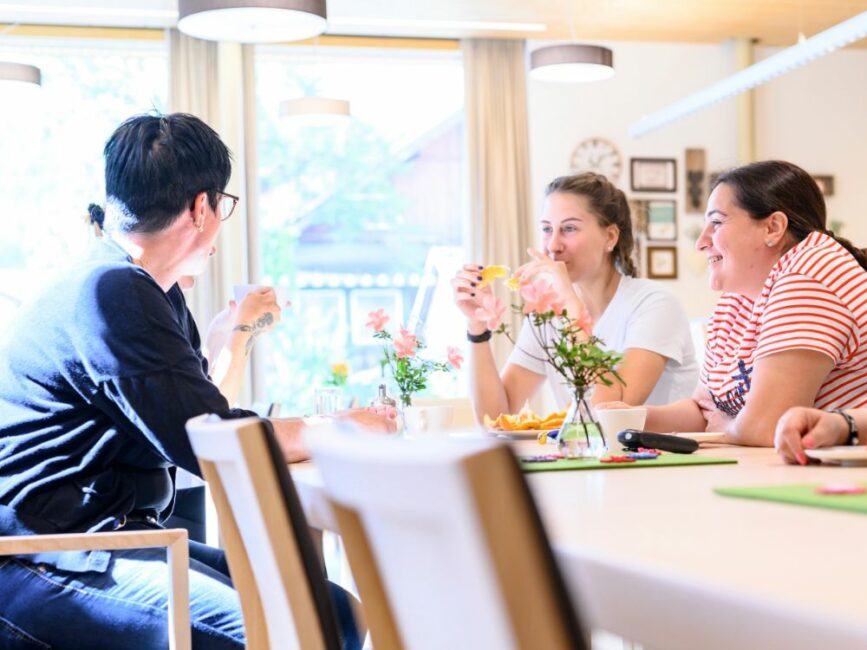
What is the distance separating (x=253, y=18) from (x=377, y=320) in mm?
1190

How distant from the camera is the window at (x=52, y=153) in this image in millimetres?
8203

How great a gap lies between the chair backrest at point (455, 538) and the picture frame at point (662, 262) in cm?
835

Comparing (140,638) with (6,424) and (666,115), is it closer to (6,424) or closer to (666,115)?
(6,424)

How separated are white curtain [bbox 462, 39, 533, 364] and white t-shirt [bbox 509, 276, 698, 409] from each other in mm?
5063

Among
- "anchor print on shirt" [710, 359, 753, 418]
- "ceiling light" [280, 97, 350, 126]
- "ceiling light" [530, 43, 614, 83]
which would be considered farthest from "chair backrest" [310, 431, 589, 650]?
"ceiling light" [280, 97, 350, 126]

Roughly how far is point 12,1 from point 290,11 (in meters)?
4.87

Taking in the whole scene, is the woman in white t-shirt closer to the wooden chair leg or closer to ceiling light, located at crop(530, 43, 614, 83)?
the wooden chair leg

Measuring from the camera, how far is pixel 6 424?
2125 mm

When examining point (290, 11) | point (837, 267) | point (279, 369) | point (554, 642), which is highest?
→ point (290, 11)

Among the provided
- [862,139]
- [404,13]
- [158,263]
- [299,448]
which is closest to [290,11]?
[158,263]

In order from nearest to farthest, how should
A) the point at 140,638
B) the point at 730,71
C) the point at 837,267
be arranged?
1. the point at 140,638
2. the point at 837,267
3. the point at 730,71

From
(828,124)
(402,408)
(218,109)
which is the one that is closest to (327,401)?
(402,408)

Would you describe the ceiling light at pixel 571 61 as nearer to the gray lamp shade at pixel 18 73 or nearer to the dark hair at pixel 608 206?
the gray lamp shade at pixel 18 73

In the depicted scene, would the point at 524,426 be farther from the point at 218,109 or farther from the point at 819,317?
the point at 218,109
